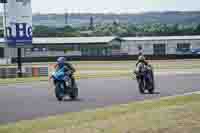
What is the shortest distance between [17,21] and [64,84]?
24131mm

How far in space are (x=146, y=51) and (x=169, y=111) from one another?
88.6m

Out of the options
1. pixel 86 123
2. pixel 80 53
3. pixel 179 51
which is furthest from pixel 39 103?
pixel 179 51

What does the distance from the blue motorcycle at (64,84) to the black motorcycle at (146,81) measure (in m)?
3.40

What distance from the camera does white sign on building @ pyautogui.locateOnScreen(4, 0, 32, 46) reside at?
45.2 metres

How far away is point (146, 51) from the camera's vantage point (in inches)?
4031

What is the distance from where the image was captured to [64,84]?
2186 cm

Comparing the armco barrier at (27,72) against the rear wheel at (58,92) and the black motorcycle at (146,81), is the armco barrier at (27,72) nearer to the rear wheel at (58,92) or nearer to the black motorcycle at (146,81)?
Answer: the black motorcycle at (146,81)

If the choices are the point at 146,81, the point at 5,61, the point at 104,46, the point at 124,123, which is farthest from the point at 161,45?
the point at 124,123

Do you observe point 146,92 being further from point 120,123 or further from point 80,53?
point 80,53

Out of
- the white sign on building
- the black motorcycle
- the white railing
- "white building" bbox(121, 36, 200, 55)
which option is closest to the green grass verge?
the black motorcycle

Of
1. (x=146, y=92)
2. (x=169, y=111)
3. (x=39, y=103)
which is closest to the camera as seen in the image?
(x=169, y=111)

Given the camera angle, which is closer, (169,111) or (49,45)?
(169,111)

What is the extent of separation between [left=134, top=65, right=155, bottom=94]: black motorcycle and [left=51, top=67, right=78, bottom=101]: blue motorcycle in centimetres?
340

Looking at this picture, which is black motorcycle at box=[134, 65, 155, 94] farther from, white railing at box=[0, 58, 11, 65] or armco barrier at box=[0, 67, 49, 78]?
white railing at box=[0, 58, 11, 65]
